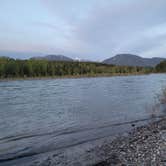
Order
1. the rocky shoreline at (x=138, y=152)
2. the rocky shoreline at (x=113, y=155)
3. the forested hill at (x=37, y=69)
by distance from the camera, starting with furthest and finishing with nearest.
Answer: the forested hill at (x=37, y=69)
the rocky shoreline at (x=113, y=155)
the rocky shoreline at (x=138, y=152)

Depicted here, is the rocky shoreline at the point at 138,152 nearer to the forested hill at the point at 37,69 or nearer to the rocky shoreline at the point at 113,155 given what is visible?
the rocky shoreline at the point at 113,155

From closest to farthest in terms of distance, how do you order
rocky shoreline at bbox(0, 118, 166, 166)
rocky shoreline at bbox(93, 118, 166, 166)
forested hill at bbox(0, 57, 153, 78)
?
rocky shoreline at bbox(93, 118, 166, 166)
rocky shoreline at bbox(0, 118, 166, 166)
forested hill at bbox(0, 57, 153, 78)

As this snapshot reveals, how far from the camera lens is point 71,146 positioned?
40.0ft

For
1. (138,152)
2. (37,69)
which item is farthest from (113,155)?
(37,69)

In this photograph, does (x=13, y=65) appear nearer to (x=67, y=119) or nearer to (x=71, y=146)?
(x=67, y=119)

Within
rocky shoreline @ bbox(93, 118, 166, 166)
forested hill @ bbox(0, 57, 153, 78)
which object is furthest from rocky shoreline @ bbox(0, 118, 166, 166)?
forested hill @ bbox(0, 57, 153, 78)

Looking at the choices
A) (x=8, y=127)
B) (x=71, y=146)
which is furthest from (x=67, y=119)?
(x=71, y=146)

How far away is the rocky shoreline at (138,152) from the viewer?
8234 mm

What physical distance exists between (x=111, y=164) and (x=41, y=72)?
10632cm

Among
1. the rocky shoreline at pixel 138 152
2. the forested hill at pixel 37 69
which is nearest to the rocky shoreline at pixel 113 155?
the rocky shoreline at pixel 138 152

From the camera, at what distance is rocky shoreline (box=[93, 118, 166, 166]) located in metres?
8.23

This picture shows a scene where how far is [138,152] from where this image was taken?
30.4 feet

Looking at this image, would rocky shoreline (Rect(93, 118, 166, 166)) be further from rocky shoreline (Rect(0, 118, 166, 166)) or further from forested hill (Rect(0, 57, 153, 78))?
forested hill (Rect(0, 57, 153, 78))

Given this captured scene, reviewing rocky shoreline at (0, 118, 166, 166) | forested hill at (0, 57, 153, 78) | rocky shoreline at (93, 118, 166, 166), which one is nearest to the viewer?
rocky shoreline at (93, 118, 166, 166)
